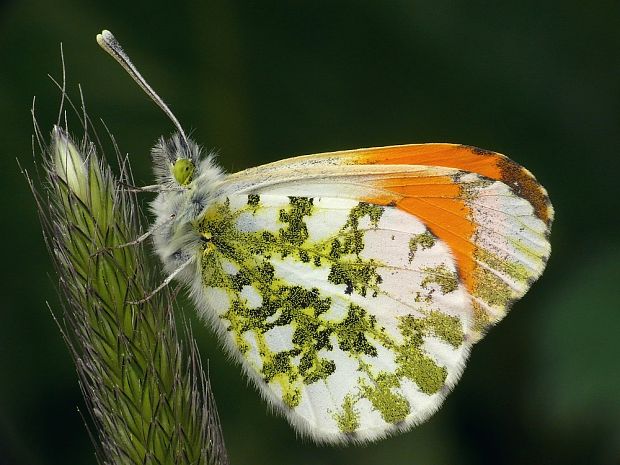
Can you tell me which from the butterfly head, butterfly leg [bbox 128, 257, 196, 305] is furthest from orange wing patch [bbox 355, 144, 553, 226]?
butterfly leg [bbox 128, 257, 196, 305]

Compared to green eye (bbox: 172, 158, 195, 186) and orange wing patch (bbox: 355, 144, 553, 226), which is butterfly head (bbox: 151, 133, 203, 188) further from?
orange wing patch (bbox: 355, 144, 553, 226)

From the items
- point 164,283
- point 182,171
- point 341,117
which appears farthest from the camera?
point 341,117

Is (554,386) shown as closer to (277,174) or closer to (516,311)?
(516,311)

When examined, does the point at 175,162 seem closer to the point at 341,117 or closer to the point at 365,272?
the point at 365,272

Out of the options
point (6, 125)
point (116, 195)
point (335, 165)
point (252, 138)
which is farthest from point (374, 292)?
point (6, 125)

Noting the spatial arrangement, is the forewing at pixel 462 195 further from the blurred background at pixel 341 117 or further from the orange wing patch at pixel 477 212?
the blurred background at pixel 341 117

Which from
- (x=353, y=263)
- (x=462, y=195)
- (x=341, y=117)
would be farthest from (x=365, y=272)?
(x=341, y=117)

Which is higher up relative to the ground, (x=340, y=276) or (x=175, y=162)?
(x=175, y=162)
